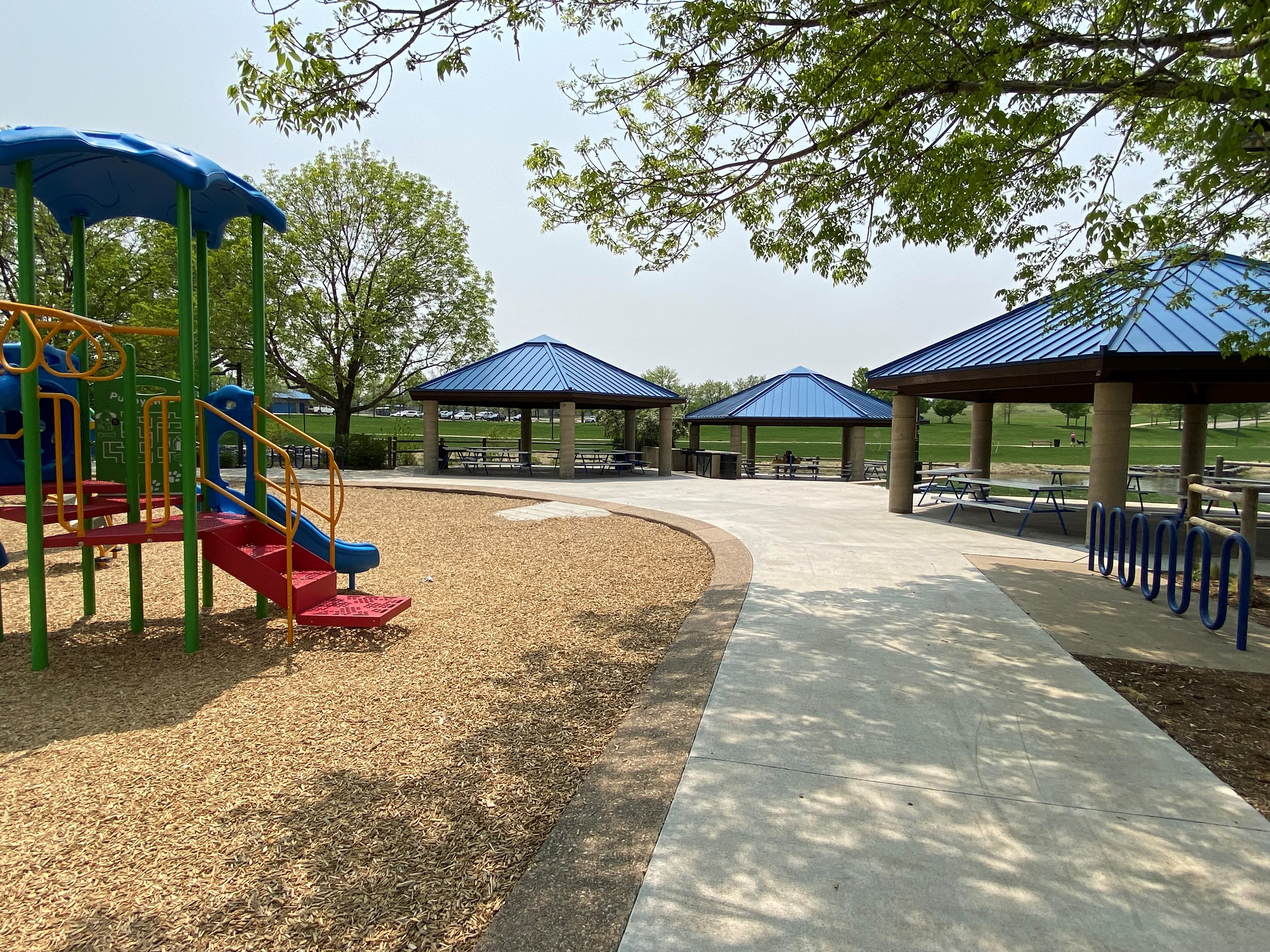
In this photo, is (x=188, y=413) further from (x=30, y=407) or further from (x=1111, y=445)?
(x=1111, y=445)

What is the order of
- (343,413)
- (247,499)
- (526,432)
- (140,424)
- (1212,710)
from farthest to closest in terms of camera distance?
(526,432), (343,413), (247,499), (140,424), (1212,710)

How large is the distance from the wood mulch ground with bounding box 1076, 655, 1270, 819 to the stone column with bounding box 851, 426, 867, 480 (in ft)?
73.5

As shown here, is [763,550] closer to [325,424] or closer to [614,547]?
[614,547]

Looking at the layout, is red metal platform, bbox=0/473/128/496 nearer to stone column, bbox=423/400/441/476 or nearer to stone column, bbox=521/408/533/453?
stone column, bbox=423/400/441/476

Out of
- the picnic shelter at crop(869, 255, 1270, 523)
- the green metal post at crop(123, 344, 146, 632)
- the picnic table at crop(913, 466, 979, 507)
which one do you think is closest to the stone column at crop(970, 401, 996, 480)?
the picnic table at crop(913, 466, 979, 507)

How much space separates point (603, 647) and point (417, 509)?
9297 millimetres

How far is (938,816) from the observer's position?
10.1ft

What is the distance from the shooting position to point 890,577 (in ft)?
Result: 26.3

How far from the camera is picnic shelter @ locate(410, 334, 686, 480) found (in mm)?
23125

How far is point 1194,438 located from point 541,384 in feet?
58.2

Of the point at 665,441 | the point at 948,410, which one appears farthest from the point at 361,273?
the point at 948,410

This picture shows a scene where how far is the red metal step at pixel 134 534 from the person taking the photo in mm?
4809

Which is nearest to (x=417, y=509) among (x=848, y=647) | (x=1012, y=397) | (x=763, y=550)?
(x=763, y=550)

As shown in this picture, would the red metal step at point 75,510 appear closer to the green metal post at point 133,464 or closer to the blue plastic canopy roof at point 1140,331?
the green metal post at point 133,464
